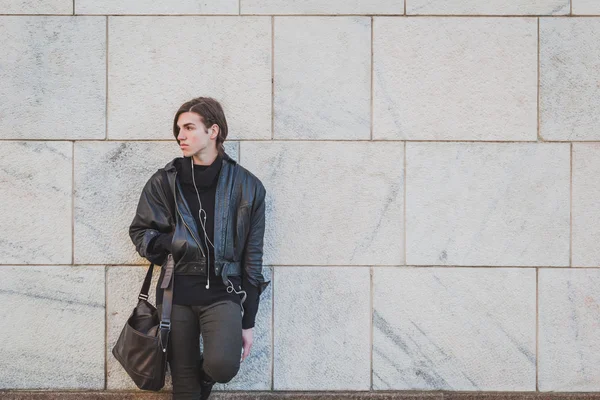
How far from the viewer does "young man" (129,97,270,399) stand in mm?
4305

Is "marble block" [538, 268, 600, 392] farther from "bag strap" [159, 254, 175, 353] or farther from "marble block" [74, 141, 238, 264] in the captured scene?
"marble block" [74, 141, 238, 264]

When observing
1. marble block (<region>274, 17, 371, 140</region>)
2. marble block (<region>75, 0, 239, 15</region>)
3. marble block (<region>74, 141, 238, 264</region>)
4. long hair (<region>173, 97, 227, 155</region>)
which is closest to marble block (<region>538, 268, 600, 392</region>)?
marble block (<region>274, 17, 371, 140</region>)

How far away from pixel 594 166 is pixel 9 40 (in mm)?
4653

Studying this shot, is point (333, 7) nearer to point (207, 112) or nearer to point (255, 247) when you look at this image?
point (207, 112)

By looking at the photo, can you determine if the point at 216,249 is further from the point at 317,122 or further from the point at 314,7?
the point at 314,7

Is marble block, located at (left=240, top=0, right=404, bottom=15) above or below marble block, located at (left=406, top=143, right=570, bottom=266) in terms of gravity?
above

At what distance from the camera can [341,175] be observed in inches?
198

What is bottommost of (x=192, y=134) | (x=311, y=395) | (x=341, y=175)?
(x=311, y=395)

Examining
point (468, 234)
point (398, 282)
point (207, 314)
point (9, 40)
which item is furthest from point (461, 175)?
point (9, 40)

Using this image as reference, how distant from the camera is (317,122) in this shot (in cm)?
504

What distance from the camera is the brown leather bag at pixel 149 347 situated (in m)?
4.27

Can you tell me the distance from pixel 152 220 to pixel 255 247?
0.73 metres

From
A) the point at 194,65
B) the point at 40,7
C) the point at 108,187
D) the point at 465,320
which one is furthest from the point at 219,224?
the point at 40,7

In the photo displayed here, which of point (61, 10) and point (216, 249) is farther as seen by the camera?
point (61, 10)
